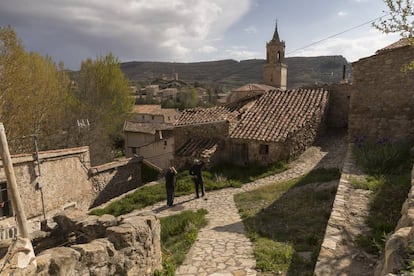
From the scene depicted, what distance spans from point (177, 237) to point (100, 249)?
324 cm

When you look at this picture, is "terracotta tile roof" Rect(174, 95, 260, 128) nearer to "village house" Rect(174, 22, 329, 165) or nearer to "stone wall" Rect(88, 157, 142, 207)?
"village house" Rect(174, 22, 329, 165)

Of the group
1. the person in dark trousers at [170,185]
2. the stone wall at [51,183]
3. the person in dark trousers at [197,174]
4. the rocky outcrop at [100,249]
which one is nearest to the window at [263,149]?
the person in dark trousers at [197,174]

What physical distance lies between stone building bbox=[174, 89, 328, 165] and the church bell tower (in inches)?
990

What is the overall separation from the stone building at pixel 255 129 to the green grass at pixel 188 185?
2.12 feet

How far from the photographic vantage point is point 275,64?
40312 mm

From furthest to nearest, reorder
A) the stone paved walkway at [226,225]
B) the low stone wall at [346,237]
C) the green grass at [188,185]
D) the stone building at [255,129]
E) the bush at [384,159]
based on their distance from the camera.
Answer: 1. the stone building at [255,129]
2. the green grass at [188,185]
3. the bush at [384,159]
4. the stone paved walkway at [226,225]
5. the low stone wall at [346,237]

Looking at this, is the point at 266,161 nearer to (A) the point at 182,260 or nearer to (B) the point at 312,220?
(B) the point at 312,220

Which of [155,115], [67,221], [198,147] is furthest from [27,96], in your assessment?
[155,115]

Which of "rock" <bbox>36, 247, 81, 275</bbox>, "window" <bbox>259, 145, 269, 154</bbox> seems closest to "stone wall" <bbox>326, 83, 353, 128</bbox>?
"window" <bbox>259, 145, 269, 154</bbox>

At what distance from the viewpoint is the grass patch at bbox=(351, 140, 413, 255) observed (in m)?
4.36

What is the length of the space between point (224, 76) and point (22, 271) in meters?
114

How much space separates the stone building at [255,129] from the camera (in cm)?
1315

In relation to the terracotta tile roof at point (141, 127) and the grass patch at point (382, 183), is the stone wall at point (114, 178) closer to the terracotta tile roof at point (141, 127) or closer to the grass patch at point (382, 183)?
the terracotta tile roof at point (141, 127)

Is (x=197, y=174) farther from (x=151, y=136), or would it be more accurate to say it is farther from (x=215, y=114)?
(x=151, y=136)
